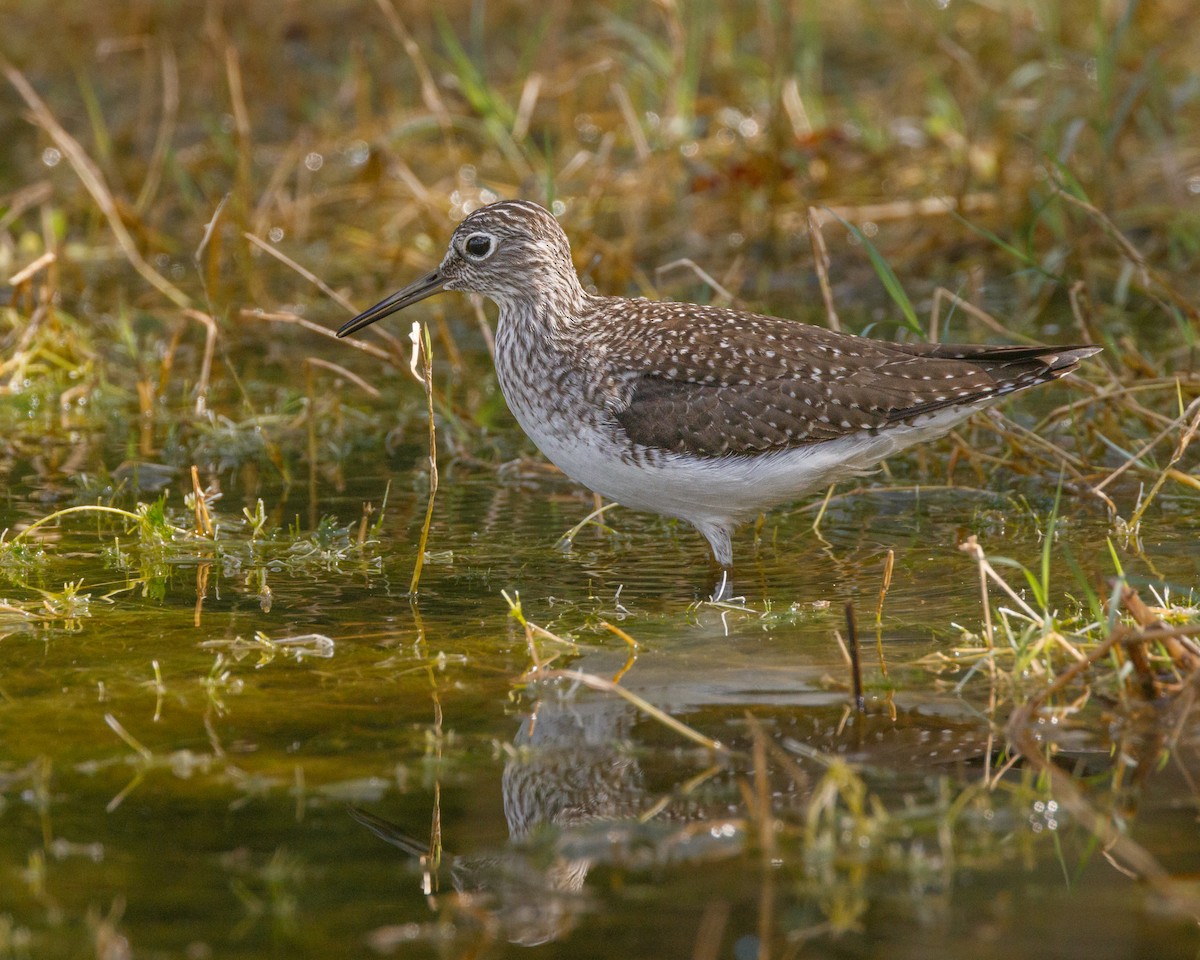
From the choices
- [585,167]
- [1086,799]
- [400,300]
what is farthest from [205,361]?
[1086,799]

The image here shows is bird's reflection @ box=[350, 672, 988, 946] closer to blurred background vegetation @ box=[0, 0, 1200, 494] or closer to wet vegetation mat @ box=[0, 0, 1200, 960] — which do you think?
wet vegetation mat @ box=[0, 0, 1200, 960]

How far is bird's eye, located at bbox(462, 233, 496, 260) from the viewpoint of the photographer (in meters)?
7.55

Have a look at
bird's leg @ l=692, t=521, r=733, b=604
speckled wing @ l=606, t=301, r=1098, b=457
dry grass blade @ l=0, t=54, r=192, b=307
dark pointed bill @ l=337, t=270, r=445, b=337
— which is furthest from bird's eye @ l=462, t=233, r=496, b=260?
dry grass blade @ l=0, t=54, r=192, b=307

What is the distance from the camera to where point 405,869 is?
14.1 feet

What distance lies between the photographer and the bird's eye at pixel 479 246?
755cm

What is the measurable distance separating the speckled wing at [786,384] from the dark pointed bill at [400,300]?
1.28 m

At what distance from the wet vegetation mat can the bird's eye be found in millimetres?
549

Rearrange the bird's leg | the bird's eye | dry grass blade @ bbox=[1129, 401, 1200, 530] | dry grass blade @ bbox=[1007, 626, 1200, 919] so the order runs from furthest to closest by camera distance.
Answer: the bird's eye < the bird's leg < dry grass blade @ bbox=[1129, 401, 1200, 530] < dry grass blade @ bbox=[1007, 626, 1200, 919]

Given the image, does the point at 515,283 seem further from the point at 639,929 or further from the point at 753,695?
the point at 639,929

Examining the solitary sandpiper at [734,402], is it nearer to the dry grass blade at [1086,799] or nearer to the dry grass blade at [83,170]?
the dry grass blade at [1086,799]

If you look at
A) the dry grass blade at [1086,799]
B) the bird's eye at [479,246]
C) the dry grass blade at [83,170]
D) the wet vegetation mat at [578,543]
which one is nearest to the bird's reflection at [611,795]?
the wet vegetation mat at [578,543]

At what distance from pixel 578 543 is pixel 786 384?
130 centimetres

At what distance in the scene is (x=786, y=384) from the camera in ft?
21.9

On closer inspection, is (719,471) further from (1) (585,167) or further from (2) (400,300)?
(1) (585,167)
